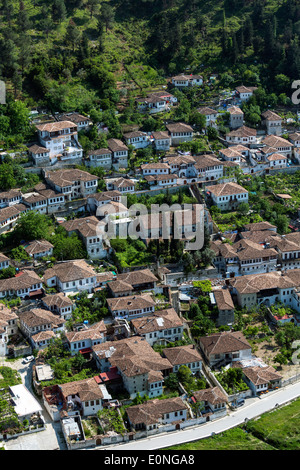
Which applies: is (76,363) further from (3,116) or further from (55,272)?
(3,116)

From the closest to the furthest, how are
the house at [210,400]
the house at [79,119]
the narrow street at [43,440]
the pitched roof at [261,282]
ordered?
the narrow street at [43,440], the house at [210,400], the pitched roof at [261,282], the house at [79,119]

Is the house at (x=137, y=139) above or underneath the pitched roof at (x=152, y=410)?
above

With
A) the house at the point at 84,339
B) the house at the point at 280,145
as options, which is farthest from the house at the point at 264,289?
the house at the point at 280,145

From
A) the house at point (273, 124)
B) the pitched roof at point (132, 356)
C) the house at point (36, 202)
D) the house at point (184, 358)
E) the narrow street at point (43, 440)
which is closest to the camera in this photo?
the narrow street at point (43, 440)

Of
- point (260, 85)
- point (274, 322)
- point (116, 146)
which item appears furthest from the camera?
point (260, 85)

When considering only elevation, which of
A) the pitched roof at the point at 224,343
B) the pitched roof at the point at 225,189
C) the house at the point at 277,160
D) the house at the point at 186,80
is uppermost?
the house at the point at 186,80

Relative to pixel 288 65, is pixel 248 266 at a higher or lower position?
lower

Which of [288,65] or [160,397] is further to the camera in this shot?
[288,65]

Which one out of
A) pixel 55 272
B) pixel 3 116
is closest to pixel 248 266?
pixel 55 272

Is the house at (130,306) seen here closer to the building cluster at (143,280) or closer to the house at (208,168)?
the building cluster at (143,280)
